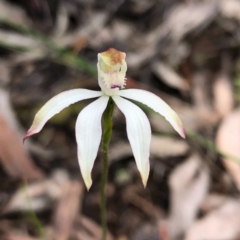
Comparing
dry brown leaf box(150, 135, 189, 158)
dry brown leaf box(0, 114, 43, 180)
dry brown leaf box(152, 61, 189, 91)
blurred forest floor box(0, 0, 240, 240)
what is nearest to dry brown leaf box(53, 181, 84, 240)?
blurred forest floor box(0, 0, 240, 240)

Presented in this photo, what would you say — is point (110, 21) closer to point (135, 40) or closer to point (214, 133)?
point (135, 40)

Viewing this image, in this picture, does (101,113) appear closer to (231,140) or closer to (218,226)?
(218,226)

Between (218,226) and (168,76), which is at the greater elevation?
(168,76)

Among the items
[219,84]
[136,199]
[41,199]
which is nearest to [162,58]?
[219,84]

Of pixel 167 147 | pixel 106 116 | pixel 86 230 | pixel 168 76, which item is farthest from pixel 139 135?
pixel 168 76

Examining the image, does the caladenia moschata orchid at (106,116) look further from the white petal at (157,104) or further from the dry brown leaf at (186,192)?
the dry brown leaf at (186,192)

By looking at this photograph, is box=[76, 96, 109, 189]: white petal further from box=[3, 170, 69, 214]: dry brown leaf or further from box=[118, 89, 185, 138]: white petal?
box=[3, 170, 69, 214]: dry brown leaf

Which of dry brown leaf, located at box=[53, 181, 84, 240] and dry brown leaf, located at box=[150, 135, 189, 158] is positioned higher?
dry brown leaf, located at box=[150, 135, 189, 158]
